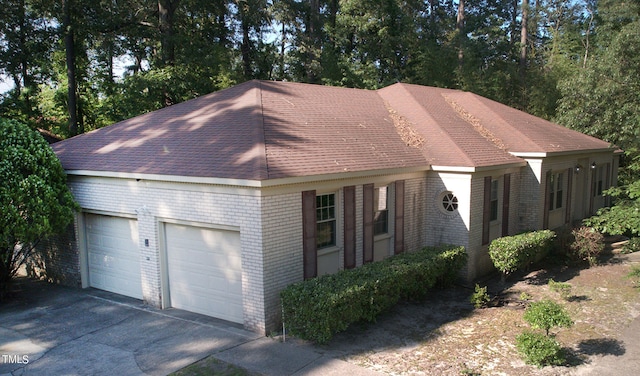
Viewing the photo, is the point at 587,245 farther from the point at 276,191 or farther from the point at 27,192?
the point at 27,192

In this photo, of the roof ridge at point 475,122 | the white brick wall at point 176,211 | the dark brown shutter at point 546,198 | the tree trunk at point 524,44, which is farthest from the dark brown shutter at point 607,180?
the white brick wall at point 176,211

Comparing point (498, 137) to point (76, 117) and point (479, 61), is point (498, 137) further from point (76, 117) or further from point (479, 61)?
point (76, 117)

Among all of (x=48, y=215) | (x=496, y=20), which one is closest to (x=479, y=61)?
(x=496, y=20)

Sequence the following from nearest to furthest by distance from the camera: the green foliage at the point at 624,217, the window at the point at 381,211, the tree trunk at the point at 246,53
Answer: the window at the point at 381,211
the green foliage at the point at 624,217
the tree trunk at the point at 246,53

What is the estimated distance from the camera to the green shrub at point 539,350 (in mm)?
7531

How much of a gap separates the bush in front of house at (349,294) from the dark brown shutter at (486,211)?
290 centimetres

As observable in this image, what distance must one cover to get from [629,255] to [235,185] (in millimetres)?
14028

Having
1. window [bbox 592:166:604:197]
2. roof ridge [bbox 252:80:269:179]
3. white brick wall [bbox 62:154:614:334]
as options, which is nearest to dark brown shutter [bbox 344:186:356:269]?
white brick wall [bbox 62:154:614:334]

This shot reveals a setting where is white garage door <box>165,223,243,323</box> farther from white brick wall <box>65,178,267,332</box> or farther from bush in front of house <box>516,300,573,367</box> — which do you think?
bush in front of house <box>516,300,573,367</box>

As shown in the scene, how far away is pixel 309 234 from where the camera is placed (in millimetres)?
9648

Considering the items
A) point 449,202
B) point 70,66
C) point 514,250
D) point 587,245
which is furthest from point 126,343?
point 70,66

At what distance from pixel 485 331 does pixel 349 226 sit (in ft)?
11.9

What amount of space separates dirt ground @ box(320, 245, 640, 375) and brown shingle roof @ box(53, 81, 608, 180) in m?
3.41

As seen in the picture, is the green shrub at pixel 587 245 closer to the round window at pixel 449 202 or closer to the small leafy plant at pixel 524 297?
the small leafy plant at pixel 524 297
